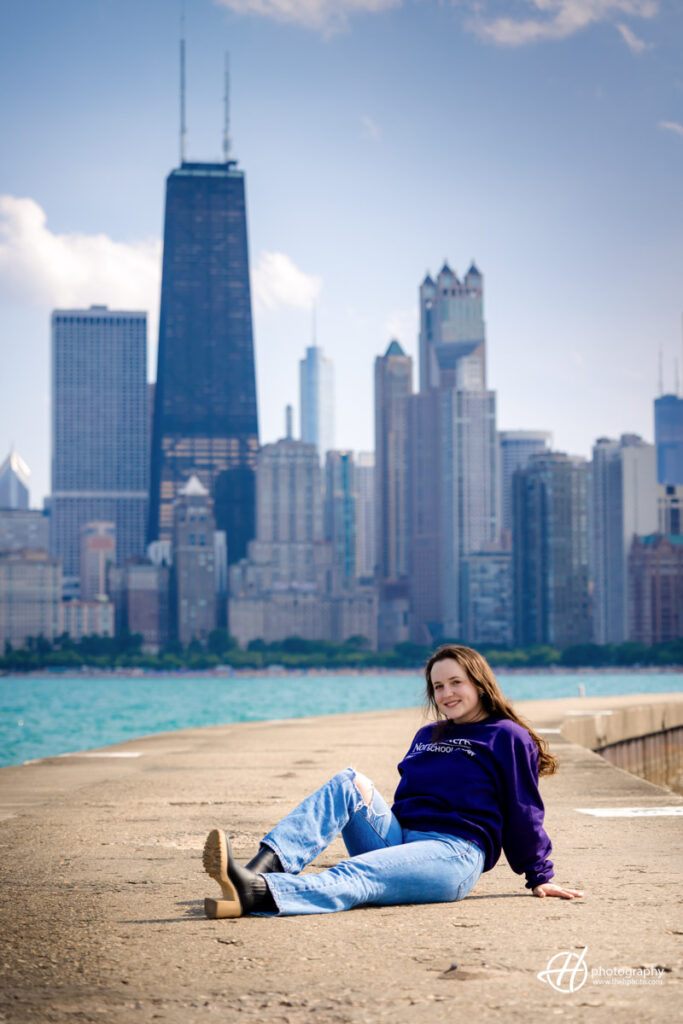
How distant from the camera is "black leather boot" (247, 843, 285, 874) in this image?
527 centimetres

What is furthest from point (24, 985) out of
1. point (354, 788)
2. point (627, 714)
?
point (627, 714)

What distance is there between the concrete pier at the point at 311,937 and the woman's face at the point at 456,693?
760 millimetres

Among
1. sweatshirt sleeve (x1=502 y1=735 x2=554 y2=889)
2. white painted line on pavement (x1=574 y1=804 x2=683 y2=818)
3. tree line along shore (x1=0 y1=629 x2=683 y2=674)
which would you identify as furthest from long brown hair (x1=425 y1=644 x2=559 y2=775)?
tree line along shore (x1=0 y1=629 x2=683 y2=674)

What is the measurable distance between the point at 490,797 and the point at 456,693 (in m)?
0.45

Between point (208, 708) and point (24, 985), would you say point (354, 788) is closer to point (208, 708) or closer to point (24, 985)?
point (24, 985)

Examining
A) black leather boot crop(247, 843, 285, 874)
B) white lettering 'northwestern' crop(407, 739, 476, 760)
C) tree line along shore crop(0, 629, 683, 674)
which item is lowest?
tree line along shore crop(0, 629, 683, 674)

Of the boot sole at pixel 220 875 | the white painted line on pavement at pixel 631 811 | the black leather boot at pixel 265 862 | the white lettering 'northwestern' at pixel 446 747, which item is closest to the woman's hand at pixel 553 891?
the white lettering 'northwestern' at pixel 446 747

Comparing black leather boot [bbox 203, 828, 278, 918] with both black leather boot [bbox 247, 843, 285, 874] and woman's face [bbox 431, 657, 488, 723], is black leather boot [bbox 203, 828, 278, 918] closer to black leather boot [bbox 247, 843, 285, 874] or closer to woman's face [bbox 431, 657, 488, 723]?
black leather boot [bbox 247, 843, 285, 874]

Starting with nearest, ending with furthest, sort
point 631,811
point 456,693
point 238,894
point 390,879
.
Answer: point 238,894 < point 390,879 < point 456,693 < point 631,811

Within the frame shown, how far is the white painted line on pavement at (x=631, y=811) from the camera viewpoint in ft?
29.4

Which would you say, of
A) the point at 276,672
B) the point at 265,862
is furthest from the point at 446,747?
the point at 276,672

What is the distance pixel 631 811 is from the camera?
9.23 m

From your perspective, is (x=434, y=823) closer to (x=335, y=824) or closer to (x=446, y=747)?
(x=446, y=747)

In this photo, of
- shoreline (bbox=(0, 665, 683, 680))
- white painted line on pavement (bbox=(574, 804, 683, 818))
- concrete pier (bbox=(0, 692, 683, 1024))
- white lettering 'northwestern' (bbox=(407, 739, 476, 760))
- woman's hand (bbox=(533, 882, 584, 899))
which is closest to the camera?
concrete pier (bbox=(0, 692, 683, 1024))
